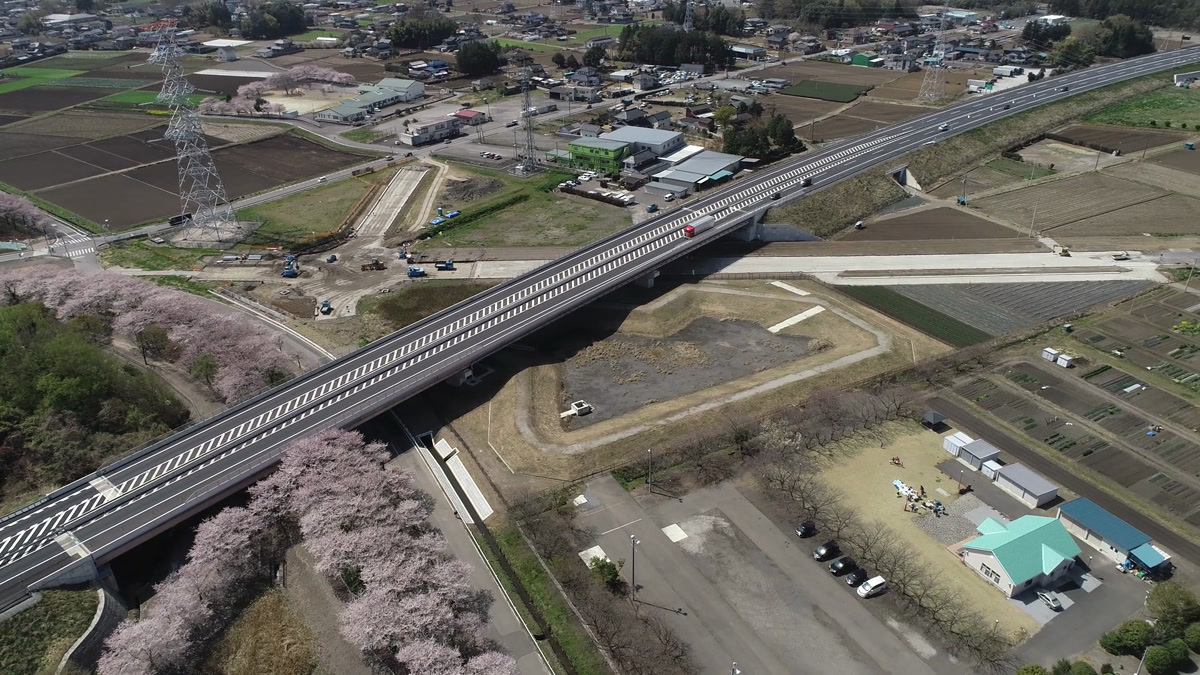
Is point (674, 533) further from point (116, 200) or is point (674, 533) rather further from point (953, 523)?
point (116, 200)

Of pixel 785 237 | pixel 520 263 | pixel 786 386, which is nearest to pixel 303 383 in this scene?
pixel 520 263

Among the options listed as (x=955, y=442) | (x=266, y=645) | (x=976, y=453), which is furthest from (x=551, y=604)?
(x=976, y=453)

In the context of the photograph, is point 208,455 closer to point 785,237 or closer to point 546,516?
point 546,516

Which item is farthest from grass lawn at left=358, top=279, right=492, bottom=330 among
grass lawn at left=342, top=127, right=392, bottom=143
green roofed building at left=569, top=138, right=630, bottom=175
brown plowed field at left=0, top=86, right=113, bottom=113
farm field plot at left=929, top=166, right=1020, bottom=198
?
brown plowed field at left=0, top=86, right=113, bottom=113

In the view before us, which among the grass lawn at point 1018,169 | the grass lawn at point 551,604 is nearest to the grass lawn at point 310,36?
the grass lawn at point 1018,169

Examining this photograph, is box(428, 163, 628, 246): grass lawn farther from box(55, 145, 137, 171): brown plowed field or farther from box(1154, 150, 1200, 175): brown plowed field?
box(1154, 150, 1200, 175): brown plowed field
